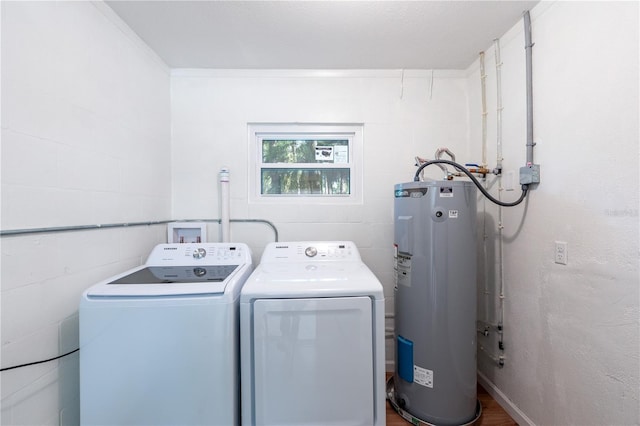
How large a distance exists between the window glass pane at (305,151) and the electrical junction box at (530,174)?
116 cm

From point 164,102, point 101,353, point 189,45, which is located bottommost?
point 101,353

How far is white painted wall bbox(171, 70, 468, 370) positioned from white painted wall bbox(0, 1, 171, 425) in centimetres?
42

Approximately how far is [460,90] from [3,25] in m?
2.54

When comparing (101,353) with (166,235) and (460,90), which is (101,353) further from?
(460,90)

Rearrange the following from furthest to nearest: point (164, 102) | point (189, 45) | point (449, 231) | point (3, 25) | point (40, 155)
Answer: point (164, 102), point (189, 45), point (449, 231), point (40, 155), point (3, 25)

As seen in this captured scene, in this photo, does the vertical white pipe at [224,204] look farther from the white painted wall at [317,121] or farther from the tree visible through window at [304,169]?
the tree visible through window at [304,169]

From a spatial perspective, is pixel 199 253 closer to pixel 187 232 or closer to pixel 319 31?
pixel 187 232

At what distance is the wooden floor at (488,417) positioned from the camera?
1.46m

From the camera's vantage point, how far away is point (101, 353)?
1016 millimetres

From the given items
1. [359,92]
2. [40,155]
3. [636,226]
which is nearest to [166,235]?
[40,155]

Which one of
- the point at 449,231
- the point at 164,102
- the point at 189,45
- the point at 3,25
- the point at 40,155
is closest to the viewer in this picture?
the point at 3,25

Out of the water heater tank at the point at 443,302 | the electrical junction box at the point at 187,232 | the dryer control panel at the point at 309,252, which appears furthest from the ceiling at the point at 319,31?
the dryer control panel at the point at 309,252

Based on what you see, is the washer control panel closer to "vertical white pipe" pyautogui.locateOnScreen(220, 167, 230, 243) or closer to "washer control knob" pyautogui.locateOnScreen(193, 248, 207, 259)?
"washer control knob" pyautogui.locateOnScreen(193, 248, 207, 259)

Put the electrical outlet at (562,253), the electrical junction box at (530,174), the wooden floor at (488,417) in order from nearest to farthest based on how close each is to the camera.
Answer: the electrical outlet at (562,253) < the electrical junction box at (530,174) < the wooden floor at (488,417)
